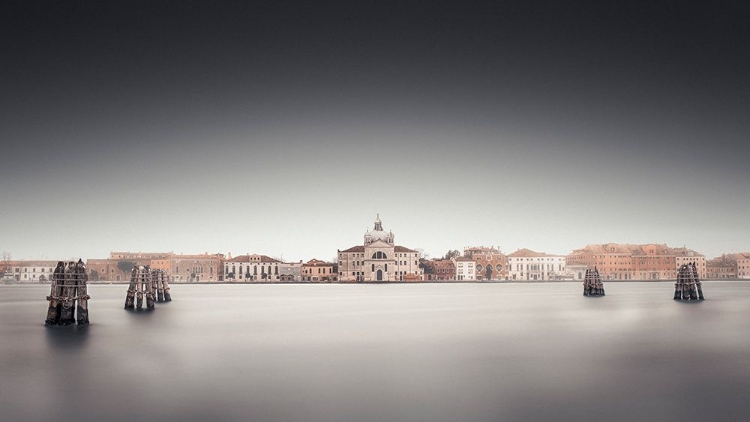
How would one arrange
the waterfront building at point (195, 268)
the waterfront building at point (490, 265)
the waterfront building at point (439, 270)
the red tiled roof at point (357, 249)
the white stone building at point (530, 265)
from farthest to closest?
the white stone building at point (530, 265) → the waterfront building at point (439, 270) → the waterfront building at point (490, 265) → the waterfront building at point (195, 268) → the red tiled roof at point (357, 249)

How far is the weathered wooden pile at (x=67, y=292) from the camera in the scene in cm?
2311

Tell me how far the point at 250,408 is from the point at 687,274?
43.3 metres

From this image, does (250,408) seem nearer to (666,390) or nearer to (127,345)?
(666,390)

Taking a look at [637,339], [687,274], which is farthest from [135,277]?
[687,274]

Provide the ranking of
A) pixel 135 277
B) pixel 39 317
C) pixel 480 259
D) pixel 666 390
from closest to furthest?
1. pixel 666 390
2. pixel 39 317
3. pixel 135 277
4. pixel 480 259

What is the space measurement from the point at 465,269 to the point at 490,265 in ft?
17.6

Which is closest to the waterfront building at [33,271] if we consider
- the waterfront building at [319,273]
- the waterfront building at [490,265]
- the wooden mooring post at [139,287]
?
the waterfront building at [319,273]

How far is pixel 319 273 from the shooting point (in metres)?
135

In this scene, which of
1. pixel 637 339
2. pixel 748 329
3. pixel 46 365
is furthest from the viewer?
pixel 748 329

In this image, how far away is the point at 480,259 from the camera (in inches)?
5394

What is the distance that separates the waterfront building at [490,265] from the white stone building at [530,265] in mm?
2190

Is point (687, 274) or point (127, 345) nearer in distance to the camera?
point (127, 345)

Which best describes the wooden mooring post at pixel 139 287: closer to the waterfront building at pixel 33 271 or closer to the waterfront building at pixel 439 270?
the waterfront building at pixel 439 270

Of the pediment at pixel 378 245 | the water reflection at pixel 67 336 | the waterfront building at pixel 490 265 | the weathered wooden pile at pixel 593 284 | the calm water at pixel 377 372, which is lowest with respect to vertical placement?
the calm water at pixel 377 372
